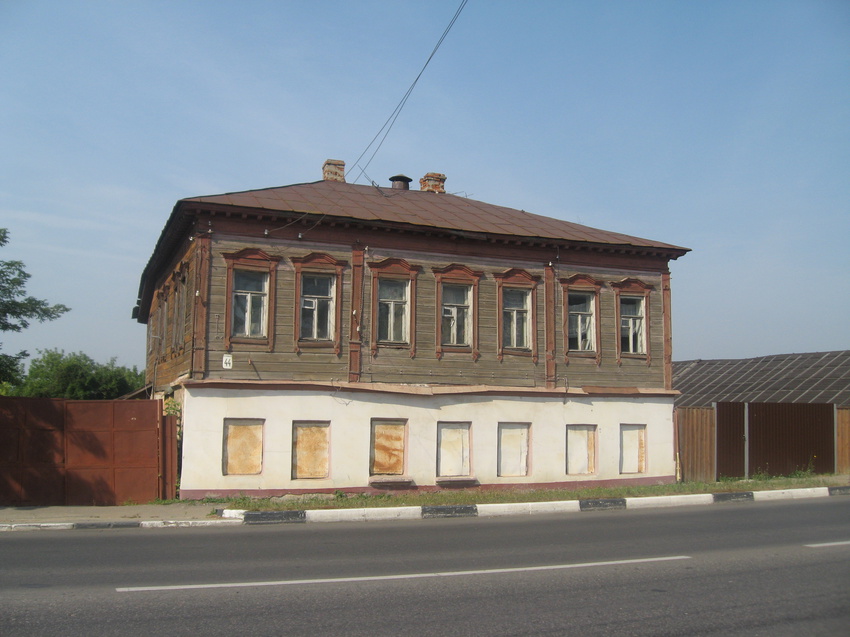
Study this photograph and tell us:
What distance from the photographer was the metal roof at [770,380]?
26516 mm

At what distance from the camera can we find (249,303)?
16344mm

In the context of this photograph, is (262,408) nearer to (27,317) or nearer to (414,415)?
(414,415)

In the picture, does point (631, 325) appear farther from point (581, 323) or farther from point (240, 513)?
point (240, 513)

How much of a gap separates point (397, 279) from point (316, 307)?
2066 mm

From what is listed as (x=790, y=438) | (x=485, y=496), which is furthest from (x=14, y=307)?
(x=790, y=438)

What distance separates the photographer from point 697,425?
67.3ft

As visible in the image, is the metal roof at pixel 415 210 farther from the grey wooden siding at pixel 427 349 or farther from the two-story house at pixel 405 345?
the grey wooden siding at pixel 427 349

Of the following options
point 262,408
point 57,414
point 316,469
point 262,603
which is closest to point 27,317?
point 57,414

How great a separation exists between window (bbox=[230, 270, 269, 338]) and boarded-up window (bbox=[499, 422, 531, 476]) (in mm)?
6292

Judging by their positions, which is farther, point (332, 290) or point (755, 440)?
point (755, 440)

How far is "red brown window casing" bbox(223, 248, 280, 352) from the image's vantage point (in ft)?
52.6

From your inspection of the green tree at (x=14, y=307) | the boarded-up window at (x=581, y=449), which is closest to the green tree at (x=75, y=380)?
the green tree at (x=14, y=307)

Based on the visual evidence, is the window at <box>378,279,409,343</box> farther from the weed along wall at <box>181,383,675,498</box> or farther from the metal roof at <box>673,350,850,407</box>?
the metal roof at <box>673,350,850,407</box>

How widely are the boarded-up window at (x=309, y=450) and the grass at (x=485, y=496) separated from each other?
519 mm
